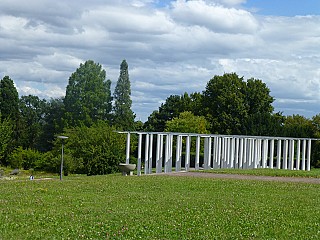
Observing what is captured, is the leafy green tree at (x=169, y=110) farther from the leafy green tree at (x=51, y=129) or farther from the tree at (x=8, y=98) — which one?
the tree at (x=8, y=98)

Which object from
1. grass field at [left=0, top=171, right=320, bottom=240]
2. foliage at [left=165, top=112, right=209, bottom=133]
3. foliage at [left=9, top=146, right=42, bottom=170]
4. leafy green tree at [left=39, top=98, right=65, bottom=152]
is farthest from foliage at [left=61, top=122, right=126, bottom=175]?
grass field at [left=0, top=171, right=320, bottom=240]

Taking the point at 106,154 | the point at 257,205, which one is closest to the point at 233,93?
the point at 106,154

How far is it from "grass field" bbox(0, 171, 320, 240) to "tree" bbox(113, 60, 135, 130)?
55.0 m

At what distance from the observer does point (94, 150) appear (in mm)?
52625

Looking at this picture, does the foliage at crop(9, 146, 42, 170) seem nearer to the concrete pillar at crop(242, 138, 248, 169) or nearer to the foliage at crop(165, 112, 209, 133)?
the foliage at crop(165, 112, 209, 133)

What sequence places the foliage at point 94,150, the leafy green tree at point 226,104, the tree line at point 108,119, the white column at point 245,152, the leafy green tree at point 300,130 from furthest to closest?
the leafy green tree at point 226,104, the leafy green tree at point 300,130, the tree line at point 108,119, the foliage at point 94,150, the white column at point 245,152

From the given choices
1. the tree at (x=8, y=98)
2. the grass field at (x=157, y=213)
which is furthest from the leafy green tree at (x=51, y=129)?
the grass field at (x=157, y=213)

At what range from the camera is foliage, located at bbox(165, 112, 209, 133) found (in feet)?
209

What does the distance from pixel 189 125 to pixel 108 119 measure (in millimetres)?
17703

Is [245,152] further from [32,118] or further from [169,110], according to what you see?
[32,118]

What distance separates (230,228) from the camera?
1361 cm

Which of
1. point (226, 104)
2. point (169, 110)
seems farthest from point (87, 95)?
point (226, 104)

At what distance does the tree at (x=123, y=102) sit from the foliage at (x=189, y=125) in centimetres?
1190

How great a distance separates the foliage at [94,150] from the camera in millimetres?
50938
